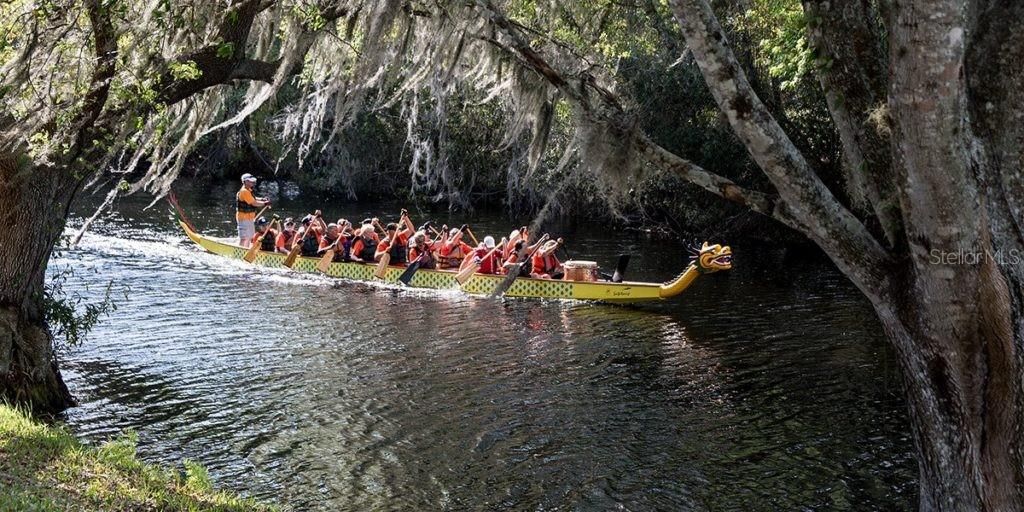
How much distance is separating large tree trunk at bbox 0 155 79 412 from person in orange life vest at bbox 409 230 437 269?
10153 millimetres

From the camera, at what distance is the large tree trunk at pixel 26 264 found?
9.34 meters

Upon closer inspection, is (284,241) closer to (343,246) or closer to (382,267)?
(343,246)

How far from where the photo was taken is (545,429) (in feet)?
36.9

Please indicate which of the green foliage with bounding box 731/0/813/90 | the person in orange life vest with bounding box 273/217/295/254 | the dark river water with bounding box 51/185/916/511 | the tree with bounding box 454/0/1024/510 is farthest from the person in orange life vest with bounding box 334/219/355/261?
the tree with bounding box 454/0/1024/510

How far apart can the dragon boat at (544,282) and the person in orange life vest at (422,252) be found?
0.70ft

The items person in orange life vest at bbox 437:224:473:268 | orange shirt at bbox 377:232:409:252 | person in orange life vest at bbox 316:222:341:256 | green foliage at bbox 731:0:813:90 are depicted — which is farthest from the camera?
person in orange life vest at bbox 316:222:341:256

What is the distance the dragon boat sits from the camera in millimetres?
17938

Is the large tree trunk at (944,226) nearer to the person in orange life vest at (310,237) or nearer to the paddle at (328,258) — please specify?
the paddle at (328,258)

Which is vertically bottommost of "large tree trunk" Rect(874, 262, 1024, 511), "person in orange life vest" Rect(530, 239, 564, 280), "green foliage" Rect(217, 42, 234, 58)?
"large tree trunk" Rect(874, 262, 1024, 511)

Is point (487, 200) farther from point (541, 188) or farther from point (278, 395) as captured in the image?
point (278, 395)

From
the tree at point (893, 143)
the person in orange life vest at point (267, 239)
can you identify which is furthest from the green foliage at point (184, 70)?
the person in orange life vest at point (267, 239)

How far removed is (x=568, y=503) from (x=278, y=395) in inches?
183

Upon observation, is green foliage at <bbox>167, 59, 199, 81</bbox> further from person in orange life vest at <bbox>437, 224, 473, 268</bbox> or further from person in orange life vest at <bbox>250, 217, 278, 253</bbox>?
person in orange life vest at <bbox>250, 217, 278, 253</bbox>

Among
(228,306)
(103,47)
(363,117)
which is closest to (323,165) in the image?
(363,117)
